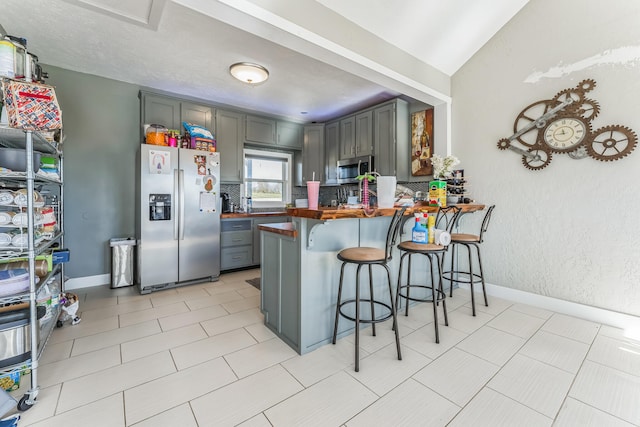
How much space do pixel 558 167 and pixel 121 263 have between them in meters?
4.93

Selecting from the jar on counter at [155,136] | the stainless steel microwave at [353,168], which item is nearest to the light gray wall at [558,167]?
the stainless steel microwave at [353,168]

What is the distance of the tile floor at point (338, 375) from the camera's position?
1.39 m

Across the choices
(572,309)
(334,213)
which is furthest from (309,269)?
(572,309)

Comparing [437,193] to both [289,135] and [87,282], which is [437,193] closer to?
[289,135]

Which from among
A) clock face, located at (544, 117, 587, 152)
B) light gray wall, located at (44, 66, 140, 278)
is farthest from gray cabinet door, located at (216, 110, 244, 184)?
clock face, located at (544, 117, 587, 152)

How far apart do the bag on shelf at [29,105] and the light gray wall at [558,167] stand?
3792 millimetres

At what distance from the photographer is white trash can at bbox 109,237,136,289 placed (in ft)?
11.0

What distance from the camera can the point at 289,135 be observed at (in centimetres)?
508

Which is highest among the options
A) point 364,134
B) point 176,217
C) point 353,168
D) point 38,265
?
point 364,134

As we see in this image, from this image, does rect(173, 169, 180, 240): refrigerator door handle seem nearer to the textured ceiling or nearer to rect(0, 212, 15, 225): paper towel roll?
the textured ceiling

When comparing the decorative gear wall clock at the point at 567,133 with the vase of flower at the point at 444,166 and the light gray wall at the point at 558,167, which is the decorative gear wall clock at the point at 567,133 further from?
the vase of flower at the point at 444,166

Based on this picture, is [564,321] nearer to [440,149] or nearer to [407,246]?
[407,246]

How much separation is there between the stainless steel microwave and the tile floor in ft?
8.13

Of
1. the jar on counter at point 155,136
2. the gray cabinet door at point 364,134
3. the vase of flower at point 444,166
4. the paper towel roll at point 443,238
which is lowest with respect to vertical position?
the paper towel roll at point 443,238
